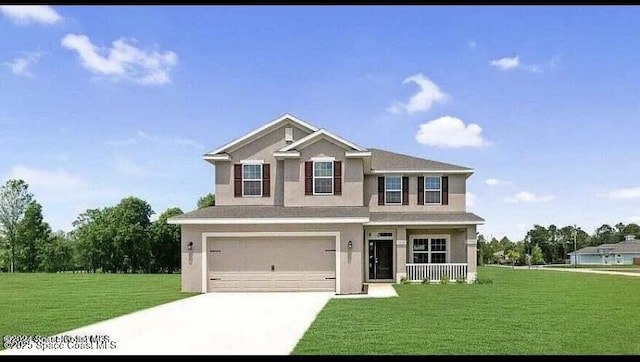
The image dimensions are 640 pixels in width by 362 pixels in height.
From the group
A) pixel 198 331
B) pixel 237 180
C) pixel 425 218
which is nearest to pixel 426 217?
pixel 425 218

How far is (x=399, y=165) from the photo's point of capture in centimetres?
2850

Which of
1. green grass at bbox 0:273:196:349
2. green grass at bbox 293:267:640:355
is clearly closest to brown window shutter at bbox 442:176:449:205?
green grass at bbox 293:267:640:355

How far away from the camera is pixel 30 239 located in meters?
57.7

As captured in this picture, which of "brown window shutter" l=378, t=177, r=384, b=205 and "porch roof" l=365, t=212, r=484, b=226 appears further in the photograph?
"brown window shutter" l=378, t=177, r=384, b=205

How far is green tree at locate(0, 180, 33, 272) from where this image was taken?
5797cm

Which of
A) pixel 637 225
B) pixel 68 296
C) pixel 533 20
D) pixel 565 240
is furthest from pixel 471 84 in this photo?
pixel 637 225

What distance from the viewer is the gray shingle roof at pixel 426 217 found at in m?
26.2

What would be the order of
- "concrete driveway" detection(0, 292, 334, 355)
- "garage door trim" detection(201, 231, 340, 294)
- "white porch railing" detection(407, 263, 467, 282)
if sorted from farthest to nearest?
"white porch railing" detection(407, 263, 467, 282) < "garage door trim" detection(201, 231, 340, 294) < "concrete driveway" detection(0, 292, 334, 355)

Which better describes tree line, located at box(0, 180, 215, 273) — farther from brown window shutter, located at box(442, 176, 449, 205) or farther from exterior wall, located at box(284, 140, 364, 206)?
exterior wall, located at box(284, 140, 364, 206)

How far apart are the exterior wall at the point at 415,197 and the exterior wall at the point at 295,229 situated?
6162mm

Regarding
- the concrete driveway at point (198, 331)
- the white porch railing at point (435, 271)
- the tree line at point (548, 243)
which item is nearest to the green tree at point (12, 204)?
the white porch railing at point (435, 271)

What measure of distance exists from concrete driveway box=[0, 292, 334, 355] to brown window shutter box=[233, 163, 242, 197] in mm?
8400

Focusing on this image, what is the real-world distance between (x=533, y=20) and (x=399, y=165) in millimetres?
11097

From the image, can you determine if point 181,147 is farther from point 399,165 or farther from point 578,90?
point 578,90
